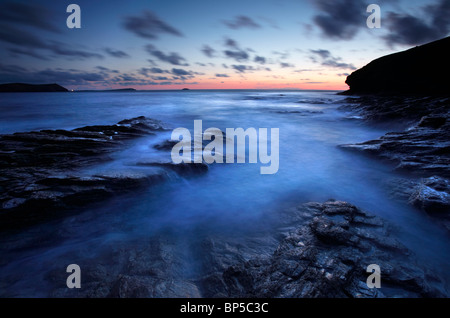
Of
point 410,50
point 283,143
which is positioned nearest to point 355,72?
point 410,50

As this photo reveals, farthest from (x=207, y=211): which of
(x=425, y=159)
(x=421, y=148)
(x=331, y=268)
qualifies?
(x=421, y=148)

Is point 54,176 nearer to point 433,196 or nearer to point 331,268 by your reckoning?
point 331,268

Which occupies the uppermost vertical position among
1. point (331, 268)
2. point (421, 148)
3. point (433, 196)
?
point (421, 148)

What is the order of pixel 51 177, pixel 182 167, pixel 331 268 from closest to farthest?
pixel 331 268
pixel 51 177
pixel 182 167

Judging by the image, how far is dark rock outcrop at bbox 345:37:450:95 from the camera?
2798 cm

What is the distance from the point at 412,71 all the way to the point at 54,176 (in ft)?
152

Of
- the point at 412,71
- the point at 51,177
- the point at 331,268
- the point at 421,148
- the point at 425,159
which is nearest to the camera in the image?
the point at 331,268

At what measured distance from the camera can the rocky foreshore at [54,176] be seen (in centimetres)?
389

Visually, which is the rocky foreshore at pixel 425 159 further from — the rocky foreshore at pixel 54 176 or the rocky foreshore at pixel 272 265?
the rocky foreshore at pixel 54 176

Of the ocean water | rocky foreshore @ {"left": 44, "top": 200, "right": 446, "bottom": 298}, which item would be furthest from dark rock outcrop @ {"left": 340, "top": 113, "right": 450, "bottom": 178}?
rocky foreshore @ {"left": 44, "top": 200, "right": 446, "bottom": 298}

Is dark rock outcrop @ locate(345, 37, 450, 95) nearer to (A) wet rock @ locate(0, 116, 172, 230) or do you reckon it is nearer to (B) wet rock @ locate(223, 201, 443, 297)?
(B) wet rock @ locate(223, 201, 443, 297)

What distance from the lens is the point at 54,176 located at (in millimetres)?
4637

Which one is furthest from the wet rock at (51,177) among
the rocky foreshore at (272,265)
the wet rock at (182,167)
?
the rocky foreshore at (272,265)
